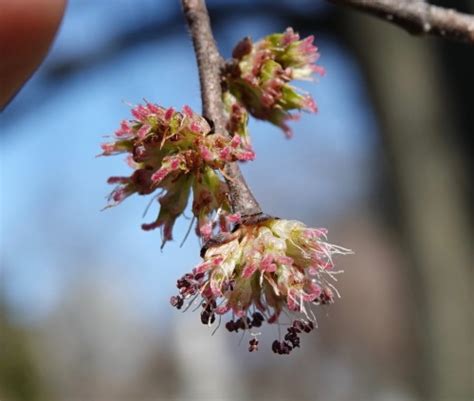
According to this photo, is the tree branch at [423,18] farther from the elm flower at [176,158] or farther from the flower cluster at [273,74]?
the elm flower at [176,158]

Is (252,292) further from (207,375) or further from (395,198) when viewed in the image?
(207,375)

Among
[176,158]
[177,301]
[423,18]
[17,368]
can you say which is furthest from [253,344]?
[17,368]

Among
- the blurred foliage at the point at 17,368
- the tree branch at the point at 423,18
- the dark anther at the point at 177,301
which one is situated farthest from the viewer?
the blurred foliage at the point at 17,368

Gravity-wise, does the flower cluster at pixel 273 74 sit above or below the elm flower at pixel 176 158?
above

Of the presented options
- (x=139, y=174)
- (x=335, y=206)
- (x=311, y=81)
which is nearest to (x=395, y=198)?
(x=311, y=81)

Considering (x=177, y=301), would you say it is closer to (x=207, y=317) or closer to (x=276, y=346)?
(x=207, y=317)

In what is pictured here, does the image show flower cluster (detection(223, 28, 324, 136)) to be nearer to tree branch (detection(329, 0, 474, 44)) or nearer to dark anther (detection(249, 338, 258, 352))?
tree branch (detection(329, 0, 474, 44))

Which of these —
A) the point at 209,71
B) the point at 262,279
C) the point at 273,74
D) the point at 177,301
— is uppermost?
the point at 273,74

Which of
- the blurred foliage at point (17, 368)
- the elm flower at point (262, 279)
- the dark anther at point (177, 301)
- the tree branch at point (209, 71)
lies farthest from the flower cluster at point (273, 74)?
the blurred foliage at point (17, 368)
